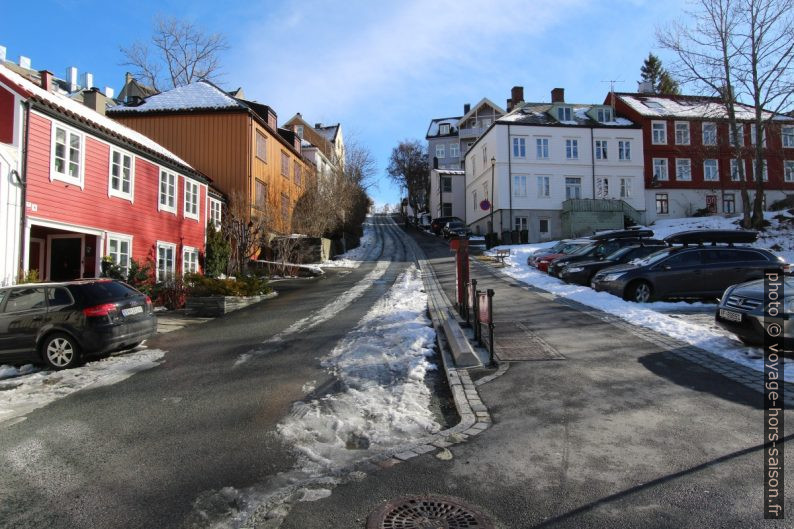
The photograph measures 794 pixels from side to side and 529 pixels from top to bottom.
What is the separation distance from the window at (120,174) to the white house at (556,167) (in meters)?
28.1

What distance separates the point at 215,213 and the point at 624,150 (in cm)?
3270

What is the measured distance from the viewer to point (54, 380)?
777 cm

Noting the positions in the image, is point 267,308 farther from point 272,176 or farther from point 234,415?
point 272,176

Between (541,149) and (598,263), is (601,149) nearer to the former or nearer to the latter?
(541,149)

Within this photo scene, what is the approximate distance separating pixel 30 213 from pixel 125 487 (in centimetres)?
1181

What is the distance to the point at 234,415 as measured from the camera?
5820 mm

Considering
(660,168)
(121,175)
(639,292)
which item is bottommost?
(639,292)

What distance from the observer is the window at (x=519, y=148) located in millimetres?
39969

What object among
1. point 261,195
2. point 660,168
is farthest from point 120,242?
point 660,168

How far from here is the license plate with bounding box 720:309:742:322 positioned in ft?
26.0

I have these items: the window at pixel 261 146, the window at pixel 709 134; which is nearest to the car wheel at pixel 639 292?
the window at pixel 261 146

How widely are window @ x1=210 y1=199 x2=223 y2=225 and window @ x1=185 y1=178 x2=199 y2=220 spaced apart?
1.68m

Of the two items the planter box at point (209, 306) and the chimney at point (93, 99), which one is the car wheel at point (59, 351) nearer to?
the planter box at point (209, 306)

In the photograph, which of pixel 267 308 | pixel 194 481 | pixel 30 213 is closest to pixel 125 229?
pixel 30 213
